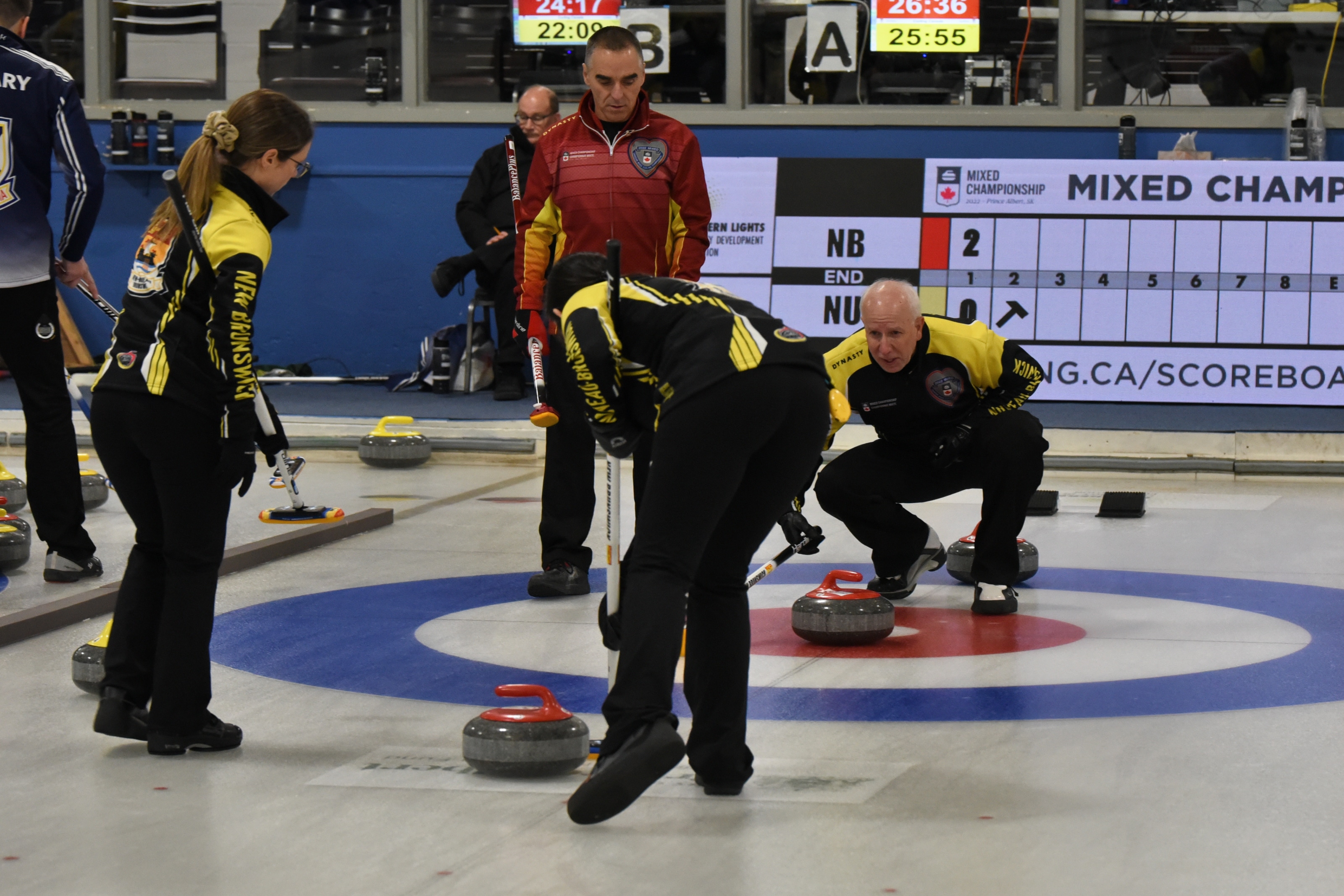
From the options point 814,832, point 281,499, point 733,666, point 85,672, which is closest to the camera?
point 814,832

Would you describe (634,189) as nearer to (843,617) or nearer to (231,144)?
(843,617)

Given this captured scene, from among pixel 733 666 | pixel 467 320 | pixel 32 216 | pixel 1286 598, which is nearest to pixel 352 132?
pixel 467 320

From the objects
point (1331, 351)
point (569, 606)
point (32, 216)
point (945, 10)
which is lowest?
point (569, 606)

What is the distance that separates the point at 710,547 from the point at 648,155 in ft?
7.81

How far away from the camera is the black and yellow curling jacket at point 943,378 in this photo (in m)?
5.93

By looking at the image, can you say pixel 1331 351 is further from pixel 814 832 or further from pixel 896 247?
pixel 814 832

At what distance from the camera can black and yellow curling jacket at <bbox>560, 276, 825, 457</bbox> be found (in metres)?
3.61

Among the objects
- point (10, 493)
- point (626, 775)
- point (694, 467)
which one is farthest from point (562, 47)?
point (626, 775)

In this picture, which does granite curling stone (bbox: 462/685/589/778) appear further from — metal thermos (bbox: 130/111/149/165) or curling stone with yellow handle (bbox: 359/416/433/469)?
metal thermos (bbox: 130/111/149/165)

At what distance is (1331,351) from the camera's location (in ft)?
33.1

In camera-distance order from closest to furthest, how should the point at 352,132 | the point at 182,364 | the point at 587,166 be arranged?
the point at 182,364, the point at 587,166, the point at 352,132

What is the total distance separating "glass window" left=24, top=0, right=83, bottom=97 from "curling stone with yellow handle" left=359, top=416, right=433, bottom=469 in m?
4.88

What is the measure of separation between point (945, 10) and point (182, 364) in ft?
29.0

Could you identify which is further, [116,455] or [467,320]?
[467,320]
